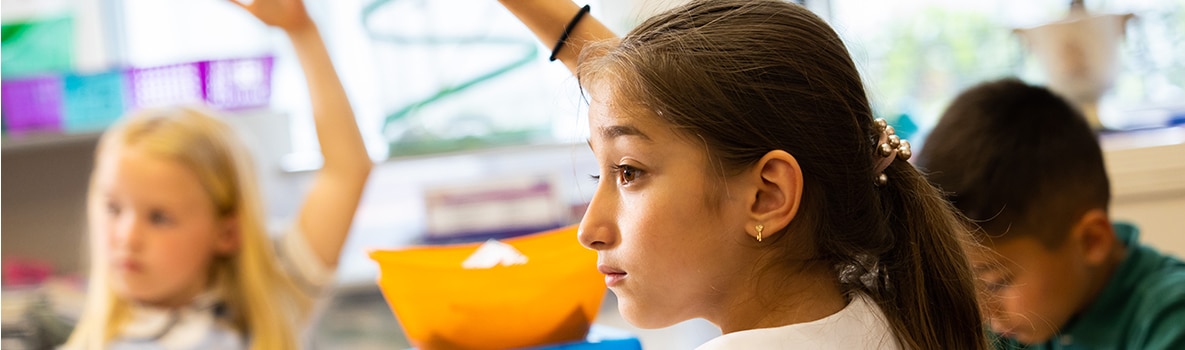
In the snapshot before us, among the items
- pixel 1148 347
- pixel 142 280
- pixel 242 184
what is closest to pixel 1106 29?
pixel 1148 347

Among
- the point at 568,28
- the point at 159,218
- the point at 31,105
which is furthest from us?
the point at 31,105

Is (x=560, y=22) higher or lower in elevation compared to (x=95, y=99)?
higher

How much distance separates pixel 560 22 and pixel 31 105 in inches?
58.2

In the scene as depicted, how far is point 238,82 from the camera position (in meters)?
2.04

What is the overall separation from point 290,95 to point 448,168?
0.39 metres

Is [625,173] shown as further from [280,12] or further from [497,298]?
[280,12]

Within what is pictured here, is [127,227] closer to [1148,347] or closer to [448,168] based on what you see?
[448,168]

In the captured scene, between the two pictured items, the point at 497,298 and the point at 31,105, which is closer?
the point at 497,298

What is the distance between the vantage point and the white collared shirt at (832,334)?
66 centimetres

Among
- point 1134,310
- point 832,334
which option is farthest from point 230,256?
point 1134,310

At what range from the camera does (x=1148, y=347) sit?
3.70 feet

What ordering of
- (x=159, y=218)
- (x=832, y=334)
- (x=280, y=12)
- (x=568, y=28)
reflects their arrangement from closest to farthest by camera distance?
(x=832, y=334) < (x=568, y=28) < (x=280, y=12) < (x=159, y=218)

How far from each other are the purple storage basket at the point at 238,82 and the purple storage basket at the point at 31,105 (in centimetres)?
28

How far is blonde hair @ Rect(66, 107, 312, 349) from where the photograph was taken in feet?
4.60
